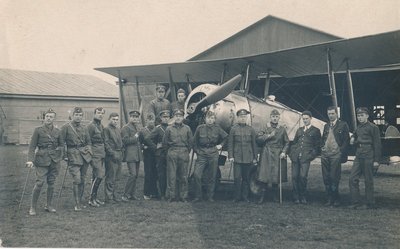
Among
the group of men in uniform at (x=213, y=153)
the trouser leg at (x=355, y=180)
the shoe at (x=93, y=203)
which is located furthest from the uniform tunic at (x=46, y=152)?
the trouser leg at (x=355, y=180)

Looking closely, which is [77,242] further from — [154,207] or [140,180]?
[140,180]

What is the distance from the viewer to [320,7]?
27.3 ft

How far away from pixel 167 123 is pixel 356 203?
3.85 m

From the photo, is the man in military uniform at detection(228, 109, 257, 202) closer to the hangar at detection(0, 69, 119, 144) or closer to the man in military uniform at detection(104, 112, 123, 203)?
the man in military uniform at detection(104, 112, 123, 203)

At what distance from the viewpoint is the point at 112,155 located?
7.18 m

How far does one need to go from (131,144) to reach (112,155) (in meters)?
0.53

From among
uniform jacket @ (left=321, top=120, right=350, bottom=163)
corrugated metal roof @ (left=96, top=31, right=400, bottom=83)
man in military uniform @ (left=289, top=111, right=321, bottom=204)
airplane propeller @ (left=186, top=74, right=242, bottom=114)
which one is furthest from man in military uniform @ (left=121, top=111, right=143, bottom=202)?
uniform jacket @ (left=321, top=120, right=350, bottom=163)

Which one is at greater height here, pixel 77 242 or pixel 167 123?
pixel 167 123

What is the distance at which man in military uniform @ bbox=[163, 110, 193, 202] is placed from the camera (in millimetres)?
7383

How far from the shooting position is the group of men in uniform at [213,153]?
688cm

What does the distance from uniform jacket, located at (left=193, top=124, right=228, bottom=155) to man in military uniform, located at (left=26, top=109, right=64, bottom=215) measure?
250 centimetres

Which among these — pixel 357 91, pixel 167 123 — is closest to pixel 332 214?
pixel 167 123

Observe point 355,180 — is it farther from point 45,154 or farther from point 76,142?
point 45,154

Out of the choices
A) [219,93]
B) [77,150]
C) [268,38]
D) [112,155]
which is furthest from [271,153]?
[268,38]
